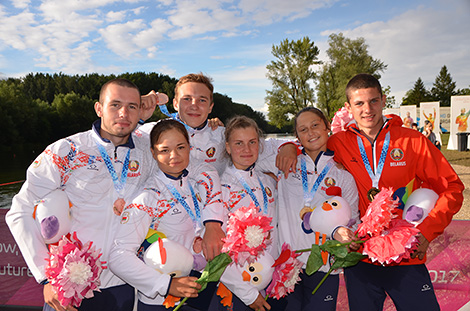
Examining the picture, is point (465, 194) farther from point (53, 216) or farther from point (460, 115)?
point (460, 115)

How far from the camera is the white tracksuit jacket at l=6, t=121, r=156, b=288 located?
2.63 metres

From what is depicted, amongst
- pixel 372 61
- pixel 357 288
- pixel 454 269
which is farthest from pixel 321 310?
pixel 372 61

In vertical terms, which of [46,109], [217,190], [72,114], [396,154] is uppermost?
[46,109]

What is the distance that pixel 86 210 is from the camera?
2848mm

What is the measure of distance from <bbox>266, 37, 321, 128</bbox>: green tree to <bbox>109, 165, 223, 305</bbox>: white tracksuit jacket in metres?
55.0

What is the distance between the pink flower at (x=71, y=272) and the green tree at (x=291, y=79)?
183 feet

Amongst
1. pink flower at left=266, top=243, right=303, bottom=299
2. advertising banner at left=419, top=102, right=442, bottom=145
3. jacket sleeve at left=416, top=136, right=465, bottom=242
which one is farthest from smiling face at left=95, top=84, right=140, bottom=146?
advertising banner at left=419, top=102, right=442, bottom=145

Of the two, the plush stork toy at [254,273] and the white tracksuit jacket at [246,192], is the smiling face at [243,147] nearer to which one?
the white tracksuit jacket at [246,192]

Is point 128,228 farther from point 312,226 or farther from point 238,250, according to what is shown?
point 312,226

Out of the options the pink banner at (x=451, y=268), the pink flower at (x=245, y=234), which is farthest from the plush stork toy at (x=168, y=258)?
the pink banner at (x=451, y=268)

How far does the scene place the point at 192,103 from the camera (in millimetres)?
3787

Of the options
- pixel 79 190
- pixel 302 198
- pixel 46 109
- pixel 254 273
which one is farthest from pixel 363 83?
pixel 46 109

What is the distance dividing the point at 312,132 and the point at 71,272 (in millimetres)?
2424

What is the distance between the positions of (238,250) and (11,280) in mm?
4007
